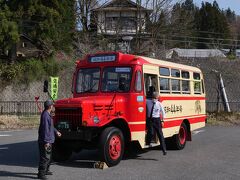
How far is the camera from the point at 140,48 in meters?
33.2

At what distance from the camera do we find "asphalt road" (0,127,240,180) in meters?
9.76

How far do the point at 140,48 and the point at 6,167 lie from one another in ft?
76.8

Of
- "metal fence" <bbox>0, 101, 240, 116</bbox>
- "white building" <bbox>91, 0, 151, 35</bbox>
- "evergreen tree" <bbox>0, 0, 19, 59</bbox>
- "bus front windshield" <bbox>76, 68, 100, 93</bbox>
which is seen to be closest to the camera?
"bus front windshield" <bbox>76, 68, 100, 93</bbox>

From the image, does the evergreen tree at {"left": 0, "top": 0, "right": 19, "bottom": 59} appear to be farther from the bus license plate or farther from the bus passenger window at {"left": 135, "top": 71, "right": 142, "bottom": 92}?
the bus license plate

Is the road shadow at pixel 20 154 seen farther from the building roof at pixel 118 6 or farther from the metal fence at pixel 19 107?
the building roof at pixel 118 6

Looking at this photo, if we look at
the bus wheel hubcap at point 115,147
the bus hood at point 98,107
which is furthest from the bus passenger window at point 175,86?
the bus wheel hubcap at point 115,147

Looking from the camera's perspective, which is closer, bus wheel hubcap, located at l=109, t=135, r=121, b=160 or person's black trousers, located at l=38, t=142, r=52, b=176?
person's black trousers, located at l=38, t=142, r=52, b=176

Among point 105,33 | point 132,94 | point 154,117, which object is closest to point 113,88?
point 132,94

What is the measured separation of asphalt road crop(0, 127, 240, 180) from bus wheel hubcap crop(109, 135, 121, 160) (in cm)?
31

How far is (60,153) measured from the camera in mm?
11758

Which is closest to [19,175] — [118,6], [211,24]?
[118,6]

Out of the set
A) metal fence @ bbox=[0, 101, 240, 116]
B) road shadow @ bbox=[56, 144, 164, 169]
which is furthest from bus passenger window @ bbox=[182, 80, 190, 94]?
metal fence @ bbox=[0, 101, 240, 116]

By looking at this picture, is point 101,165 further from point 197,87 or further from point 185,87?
point 197,87

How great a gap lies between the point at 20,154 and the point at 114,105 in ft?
12.8
